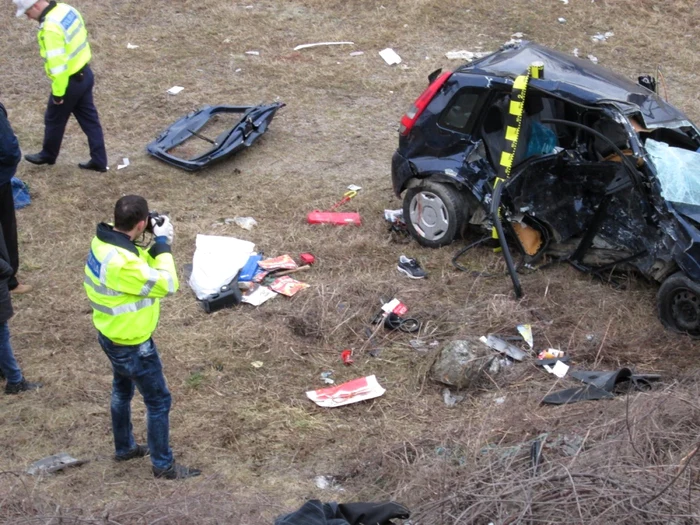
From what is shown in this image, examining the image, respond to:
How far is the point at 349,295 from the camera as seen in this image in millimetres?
6598

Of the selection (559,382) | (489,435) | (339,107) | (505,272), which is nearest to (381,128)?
(339,107)

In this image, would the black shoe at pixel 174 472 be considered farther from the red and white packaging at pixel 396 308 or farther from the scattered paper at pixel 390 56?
the scattered paper at pixel 390 56

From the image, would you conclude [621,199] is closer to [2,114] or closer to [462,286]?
[462,286]

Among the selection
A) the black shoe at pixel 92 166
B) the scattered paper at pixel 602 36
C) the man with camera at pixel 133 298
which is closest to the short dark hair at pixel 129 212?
the man with camera at pixel 133 298

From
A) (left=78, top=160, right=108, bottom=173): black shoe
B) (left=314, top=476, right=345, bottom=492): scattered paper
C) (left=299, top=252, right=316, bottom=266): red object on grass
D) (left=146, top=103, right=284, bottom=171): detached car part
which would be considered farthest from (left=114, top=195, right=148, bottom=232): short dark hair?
(left=78, top=160, right=108, bottom=173): black shoe

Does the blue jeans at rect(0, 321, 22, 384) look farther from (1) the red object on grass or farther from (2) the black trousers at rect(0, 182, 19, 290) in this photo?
(1) the red object on grass

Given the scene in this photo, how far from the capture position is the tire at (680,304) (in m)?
5.88

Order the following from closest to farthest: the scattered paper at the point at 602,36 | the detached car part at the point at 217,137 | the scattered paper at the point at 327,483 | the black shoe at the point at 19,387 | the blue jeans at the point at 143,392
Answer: the blue jeans at the point at 143,392 → the scattered paper at the point at 327,483 → the black shoe at the point at 19,387 → the detached car part at the point at 217,137 → the scattered paper at the point at 602,36

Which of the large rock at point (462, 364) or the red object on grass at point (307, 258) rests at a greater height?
the large rock at point (462, 364)

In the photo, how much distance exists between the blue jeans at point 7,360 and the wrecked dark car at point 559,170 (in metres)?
3.54

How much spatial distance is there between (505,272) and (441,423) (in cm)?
199

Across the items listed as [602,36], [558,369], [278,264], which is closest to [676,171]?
[558,369]

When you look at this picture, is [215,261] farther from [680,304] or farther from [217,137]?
[680,304]

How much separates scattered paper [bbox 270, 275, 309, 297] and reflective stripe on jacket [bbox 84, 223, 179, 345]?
2207mm
